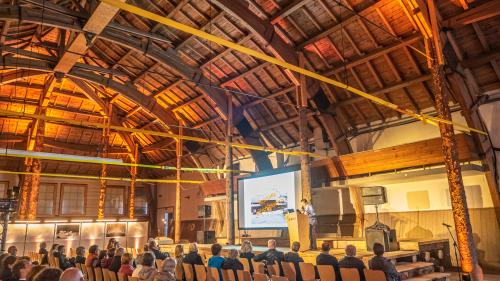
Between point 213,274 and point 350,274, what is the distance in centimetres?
215

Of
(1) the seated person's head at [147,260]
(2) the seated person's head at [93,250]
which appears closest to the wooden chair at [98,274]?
(2) the seated person's head at [93,250]

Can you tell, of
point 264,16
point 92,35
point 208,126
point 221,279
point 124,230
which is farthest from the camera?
point 124,230

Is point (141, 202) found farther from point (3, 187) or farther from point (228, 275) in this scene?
point (228, 275)

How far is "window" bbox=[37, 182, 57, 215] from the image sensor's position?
1983 cm

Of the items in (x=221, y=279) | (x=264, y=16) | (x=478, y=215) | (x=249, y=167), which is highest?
(x=264, y=16)

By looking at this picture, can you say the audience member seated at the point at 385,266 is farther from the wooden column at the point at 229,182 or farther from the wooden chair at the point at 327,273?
the wooden column at the point at 229,182

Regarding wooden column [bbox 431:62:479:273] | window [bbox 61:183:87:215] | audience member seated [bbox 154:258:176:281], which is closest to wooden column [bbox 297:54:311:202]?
wooden column [bbox 431:62:479:273]

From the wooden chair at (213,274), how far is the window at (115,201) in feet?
59.6

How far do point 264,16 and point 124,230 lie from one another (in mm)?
12694

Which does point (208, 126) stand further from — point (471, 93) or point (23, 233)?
point (471, 93)

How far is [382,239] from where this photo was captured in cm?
810

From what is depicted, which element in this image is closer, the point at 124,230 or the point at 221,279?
the point at 221,279

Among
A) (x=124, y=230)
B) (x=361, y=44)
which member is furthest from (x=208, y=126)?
(x=361, y=44)

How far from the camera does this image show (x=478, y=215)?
9.68m
